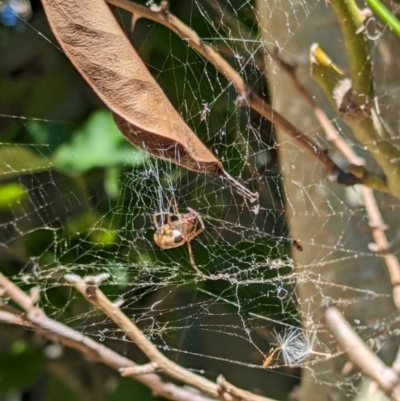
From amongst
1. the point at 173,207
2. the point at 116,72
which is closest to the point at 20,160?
the point at 173,207

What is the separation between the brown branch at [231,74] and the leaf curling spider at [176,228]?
0.48 ft

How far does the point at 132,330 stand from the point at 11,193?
0.27 m

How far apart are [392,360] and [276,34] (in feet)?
1.55

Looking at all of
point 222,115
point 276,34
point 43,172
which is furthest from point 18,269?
point 276,34

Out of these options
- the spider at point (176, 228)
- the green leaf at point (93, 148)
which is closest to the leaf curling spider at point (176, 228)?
the spider at point (176, 228)

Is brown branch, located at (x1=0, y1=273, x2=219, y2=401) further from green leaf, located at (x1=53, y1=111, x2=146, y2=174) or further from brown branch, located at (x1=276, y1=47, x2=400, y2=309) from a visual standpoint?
brown branch, located at (x1=276, y1=47, x2=400, y2=309)

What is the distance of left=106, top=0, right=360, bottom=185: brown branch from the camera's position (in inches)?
18.9

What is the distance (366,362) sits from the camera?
1.79 ft

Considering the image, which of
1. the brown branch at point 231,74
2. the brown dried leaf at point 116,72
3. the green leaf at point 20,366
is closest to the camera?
the brown dried leaf at point 116,72

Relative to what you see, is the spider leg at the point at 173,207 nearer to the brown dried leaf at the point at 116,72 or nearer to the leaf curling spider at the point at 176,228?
the leaf curling spider at the point at 176,228

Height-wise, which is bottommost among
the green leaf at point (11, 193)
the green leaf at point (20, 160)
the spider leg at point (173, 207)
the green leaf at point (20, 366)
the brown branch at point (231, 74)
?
the green leaf at point (20, 366)

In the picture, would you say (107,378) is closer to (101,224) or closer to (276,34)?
(101,224)

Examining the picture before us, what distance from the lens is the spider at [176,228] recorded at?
553 millimetres

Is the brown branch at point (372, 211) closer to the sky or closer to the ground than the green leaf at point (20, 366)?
closer to the sky
